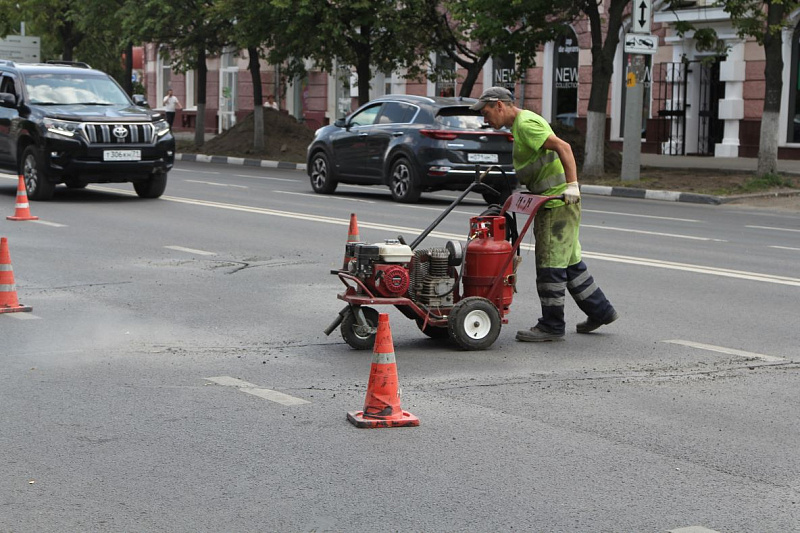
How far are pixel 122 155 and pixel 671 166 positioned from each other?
15.0 m

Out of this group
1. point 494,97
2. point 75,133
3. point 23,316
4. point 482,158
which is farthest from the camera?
point 482,158

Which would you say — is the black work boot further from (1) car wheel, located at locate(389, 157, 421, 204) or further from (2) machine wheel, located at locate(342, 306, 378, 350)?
(1) car wheel, located at locate(389, 157, 421, 204)

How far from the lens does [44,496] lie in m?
4.94

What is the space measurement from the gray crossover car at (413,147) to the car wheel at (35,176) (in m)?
5.05

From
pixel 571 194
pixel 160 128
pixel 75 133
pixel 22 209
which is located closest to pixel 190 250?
pixel 22 209

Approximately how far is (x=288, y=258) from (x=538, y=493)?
765 cm

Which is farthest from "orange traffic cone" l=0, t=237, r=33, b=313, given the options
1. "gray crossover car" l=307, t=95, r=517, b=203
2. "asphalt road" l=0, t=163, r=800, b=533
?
"gray crossover car" l=307, t=95, r=517, b=203

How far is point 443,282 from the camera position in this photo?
320 inches

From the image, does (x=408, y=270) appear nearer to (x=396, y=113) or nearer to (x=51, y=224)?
(x=51, y=224)

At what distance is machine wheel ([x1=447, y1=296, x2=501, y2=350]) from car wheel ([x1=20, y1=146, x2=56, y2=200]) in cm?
1142

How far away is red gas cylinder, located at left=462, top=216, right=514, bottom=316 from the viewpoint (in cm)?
820

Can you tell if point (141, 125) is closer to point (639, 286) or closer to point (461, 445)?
point (639, 286)

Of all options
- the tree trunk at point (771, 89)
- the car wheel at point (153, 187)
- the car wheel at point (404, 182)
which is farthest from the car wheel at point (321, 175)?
the tree trunk at point (771, 89)

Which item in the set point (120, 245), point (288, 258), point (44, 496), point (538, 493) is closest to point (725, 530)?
point (538, 493)
